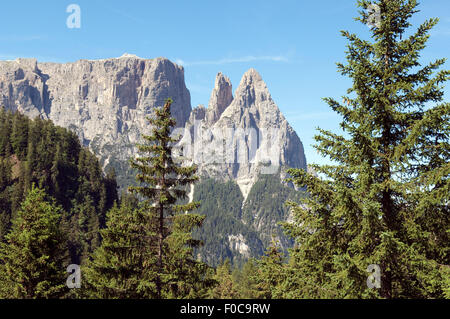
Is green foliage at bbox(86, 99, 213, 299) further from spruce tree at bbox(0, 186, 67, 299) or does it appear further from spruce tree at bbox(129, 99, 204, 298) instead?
spruce tree at bbox(0, 186, 67, 299)

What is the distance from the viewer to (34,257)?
797 inches

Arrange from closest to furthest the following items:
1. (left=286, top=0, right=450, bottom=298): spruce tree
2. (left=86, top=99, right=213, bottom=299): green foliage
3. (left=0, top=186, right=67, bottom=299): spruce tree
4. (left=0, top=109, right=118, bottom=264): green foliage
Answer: (left=286, top=0, right=450, bottom=298): spruce tree, (left=86, top=99, right=213, bottom=299): green foliage, (left=0, top=186, right=67, bottom=299): spruce tree, (left=0, top=109, right=118, bottom=264): green foliage

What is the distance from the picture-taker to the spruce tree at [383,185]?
9.41 meters

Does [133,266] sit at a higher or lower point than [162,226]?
lower

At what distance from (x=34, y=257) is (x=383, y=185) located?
62.5 ft

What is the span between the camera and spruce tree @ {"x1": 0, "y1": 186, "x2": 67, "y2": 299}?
20094 mm

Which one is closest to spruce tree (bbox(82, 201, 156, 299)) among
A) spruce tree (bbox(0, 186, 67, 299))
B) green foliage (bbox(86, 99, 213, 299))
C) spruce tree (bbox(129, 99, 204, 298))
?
green foliage (bbox(86, 99, 213, 299))

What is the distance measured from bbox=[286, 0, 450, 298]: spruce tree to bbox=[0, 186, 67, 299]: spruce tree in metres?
15.9

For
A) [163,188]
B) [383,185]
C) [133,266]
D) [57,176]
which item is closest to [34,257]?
[133,266]

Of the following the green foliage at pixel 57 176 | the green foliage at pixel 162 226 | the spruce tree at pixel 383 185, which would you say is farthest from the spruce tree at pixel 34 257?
the green foliage at pixel 57 176

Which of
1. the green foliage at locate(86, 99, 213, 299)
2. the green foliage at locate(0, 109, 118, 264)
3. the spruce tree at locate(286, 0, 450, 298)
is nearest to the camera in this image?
the spruce tree at locate(286, 0, 450, 298)

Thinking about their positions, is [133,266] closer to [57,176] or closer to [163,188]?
[163,188]

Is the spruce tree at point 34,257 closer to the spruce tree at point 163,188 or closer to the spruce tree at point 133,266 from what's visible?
the spruce tree at point 133,266
